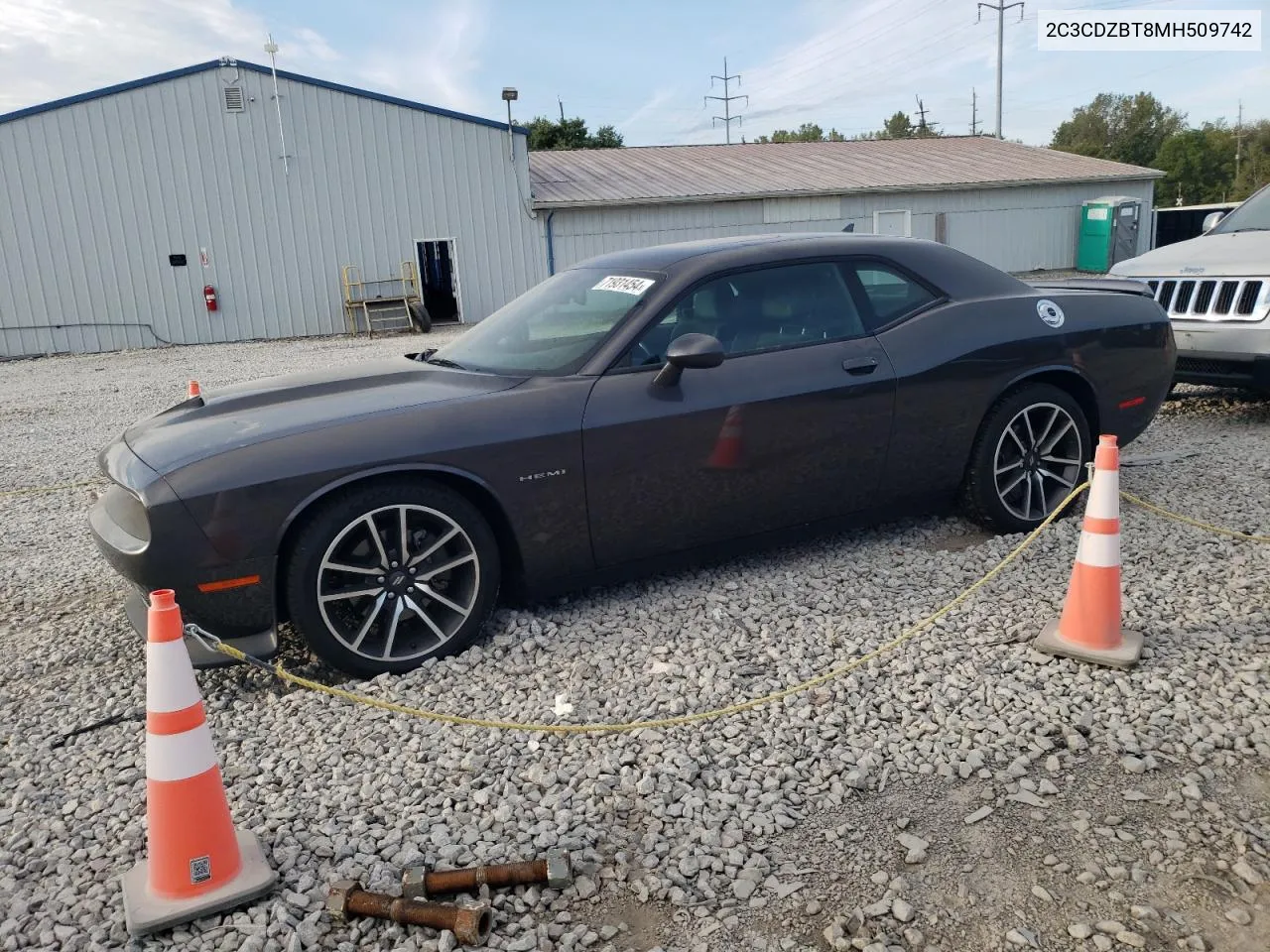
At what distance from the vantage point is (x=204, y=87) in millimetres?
19453

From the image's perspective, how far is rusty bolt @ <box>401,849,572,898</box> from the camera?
2.37m

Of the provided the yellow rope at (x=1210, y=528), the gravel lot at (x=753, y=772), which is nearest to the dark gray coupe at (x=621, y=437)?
the gravel lot at (x=753, y=772)

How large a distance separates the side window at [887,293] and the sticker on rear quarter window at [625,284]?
1073 millimetres

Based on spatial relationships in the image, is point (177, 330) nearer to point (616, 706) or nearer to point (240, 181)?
point (240, 181)

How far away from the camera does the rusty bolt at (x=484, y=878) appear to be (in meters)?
2.37

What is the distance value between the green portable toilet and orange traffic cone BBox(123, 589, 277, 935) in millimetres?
29819

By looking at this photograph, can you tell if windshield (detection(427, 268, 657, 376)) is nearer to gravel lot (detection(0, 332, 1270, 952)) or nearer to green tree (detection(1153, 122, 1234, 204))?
gravel lot (detection(0, 332, 1270, 952))

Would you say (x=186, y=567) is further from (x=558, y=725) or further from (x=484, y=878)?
(x=484, y=878)

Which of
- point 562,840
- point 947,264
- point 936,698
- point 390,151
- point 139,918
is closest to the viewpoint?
point 139,918

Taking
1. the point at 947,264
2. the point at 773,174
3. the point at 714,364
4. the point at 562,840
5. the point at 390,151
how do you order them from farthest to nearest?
the point at 773,174 → the point at 390,151 → the point at 947,264 → the point at 714,364 → the point at 562,840

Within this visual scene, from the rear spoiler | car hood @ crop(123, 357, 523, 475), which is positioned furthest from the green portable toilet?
car hood @ crop(123, 357, 523, 475)

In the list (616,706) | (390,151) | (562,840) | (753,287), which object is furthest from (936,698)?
(390,151)

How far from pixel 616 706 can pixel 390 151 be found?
20.0 metres

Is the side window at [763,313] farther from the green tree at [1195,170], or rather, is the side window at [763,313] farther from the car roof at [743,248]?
the green tree at [1195,170]
